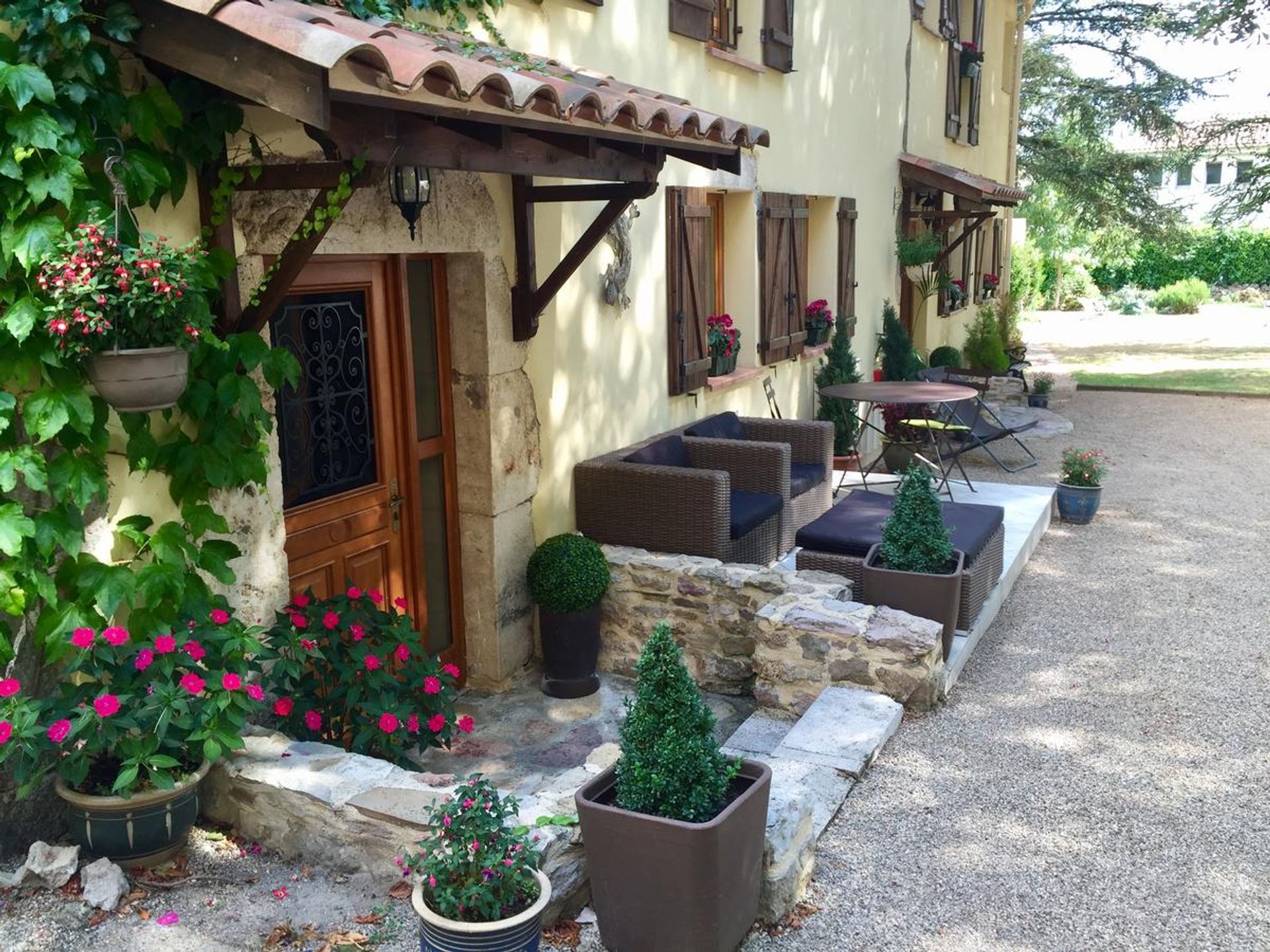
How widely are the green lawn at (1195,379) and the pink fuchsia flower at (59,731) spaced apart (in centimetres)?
1533

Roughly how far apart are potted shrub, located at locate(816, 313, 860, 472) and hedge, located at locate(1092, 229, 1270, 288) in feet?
82.9

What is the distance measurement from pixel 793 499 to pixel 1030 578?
5.32 feet

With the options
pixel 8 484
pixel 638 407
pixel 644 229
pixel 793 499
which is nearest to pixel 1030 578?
pixel 793 499

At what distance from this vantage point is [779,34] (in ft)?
27.5

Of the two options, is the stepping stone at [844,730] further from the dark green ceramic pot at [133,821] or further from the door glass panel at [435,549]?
the dark green ceramic pot at [133,821]

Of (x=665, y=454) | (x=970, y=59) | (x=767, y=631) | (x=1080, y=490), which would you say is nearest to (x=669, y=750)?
(x=767, y=631)

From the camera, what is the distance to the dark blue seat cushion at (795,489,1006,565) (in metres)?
6.05

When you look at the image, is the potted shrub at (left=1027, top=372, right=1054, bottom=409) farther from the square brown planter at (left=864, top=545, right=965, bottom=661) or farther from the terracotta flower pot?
the terracotta flower pot

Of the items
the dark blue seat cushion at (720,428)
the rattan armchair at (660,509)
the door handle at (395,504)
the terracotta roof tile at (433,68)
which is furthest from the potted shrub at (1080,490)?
the door handle at (395,504)

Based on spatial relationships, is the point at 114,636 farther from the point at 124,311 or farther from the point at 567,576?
the point at 567,576

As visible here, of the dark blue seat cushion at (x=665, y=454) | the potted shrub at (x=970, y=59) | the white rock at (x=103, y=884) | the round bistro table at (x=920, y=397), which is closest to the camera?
the white rock at (x=103, y=884)

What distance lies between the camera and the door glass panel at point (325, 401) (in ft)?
14.9

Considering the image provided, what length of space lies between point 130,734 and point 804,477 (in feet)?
16.3

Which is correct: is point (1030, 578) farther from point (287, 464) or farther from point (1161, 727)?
point (287, 464)
